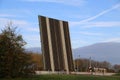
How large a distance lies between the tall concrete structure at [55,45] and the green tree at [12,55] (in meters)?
9.63

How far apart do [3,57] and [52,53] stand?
1286cm

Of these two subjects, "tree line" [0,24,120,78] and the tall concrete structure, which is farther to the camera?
the tall concrete structure

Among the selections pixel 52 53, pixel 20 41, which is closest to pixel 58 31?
pixel 52 53

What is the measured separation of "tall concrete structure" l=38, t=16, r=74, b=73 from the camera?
3891cm

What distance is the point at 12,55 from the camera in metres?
27.9

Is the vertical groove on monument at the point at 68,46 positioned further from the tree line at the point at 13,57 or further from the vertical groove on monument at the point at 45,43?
the tree line at the point at 13,57

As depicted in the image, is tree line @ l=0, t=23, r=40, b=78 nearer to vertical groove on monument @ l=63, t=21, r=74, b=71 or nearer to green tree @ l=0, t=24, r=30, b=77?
green tree @ l=0, t=24, r=30, b=77

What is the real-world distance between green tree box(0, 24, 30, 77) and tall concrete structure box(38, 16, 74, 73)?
31.6 ft

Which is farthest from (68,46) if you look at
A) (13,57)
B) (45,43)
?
(13,57)

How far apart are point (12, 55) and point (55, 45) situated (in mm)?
14341

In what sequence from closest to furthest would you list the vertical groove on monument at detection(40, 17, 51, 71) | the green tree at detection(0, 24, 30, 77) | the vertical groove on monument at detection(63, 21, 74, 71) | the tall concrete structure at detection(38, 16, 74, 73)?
the green tree at detection(0, 24, 30, 77) → the vertical groove on monument at detection(40, 17, 51, 71) → the tall concrete structure at detection(38, 16, 74, 73) → the vertical groove on monument at detection(63, 21, 74, 71)

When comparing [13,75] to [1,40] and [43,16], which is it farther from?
[43,16]

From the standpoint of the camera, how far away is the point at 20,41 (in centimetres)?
2888

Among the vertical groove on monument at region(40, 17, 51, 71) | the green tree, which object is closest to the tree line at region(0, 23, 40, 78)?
the green tree
